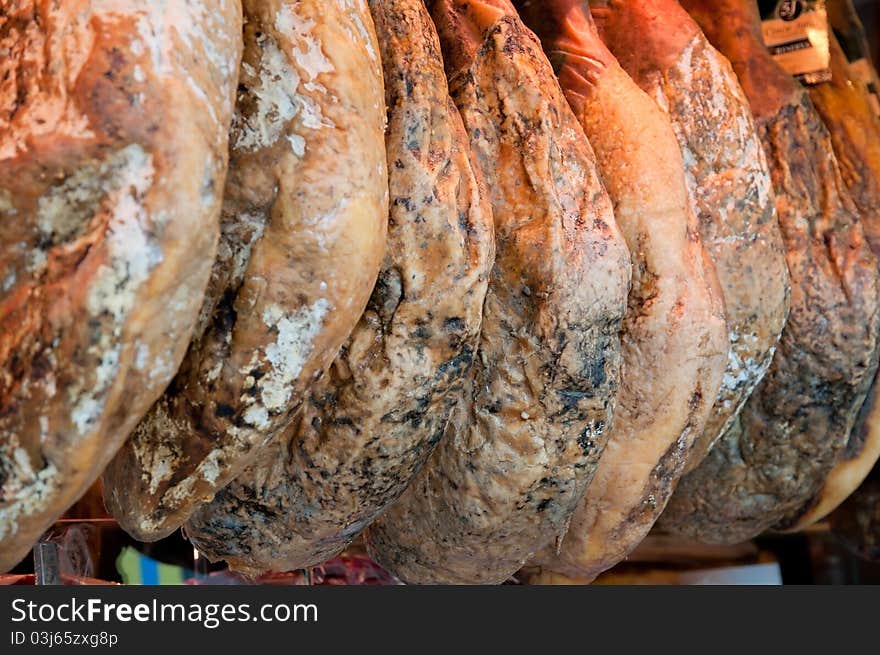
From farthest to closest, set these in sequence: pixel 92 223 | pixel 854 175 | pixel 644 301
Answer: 1. pixel 854 175
2. pixel 644 301
3. pixel 92 223

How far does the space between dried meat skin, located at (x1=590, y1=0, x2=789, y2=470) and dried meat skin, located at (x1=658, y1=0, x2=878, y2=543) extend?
0.29 ft

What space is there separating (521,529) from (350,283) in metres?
0.38

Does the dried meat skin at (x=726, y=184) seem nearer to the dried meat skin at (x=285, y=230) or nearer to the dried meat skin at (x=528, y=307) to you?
the dried meat skin at (x=528, y=307)

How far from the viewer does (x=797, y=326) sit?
1.31 m

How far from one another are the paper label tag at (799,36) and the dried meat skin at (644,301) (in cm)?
45

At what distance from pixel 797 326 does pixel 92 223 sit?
91 centimetres

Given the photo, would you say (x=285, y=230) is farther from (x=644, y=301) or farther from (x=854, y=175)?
(x=854, y=175)

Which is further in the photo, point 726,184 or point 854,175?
point 854,175

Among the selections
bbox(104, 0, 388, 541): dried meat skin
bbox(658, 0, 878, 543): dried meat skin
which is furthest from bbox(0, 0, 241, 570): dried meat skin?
bbox(658, 0, 878, 543): dried meat skin

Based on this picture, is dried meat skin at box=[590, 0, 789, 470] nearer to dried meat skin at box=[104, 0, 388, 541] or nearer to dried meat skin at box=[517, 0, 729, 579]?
dried meat skin at box=[517, 0, 729, 579]

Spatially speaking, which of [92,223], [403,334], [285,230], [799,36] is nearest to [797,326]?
[799,36]

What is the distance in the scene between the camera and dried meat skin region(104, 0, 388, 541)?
0.80 meters

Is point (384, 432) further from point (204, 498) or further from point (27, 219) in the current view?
point (27, 219)

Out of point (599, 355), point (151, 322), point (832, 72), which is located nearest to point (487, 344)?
point (599, 355)
